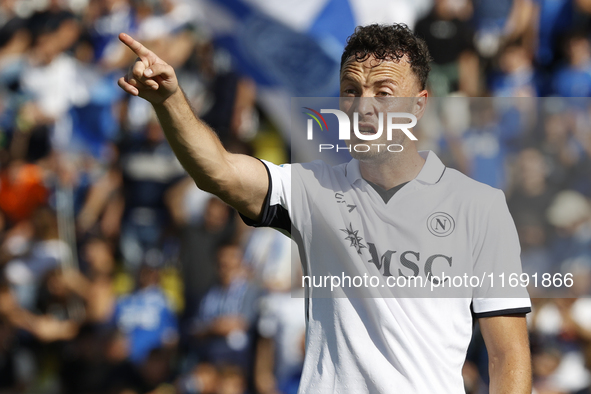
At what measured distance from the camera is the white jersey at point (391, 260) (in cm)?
202

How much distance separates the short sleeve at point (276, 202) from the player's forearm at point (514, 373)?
0.83 meters

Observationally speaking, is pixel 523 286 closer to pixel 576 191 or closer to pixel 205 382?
pixel 576 191

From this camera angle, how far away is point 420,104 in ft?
7.62

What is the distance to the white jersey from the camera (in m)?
2.02

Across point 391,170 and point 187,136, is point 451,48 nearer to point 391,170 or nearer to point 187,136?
point 391,170

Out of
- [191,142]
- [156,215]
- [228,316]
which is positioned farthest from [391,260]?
[156,215]

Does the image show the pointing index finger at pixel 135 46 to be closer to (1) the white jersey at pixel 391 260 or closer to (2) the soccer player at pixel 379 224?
(2) the soccer player at pixel 379 224

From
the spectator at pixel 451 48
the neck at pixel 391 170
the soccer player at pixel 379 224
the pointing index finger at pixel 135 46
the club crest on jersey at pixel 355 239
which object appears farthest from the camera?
the spectator at pixel 451 48

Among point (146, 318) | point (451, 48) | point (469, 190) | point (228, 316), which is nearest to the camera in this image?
point (469, 190)

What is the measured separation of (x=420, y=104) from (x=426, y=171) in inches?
9.6

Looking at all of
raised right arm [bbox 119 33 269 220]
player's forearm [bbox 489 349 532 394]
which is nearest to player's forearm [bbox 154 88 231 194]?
raised right arm [bbox 119 33 269 220]

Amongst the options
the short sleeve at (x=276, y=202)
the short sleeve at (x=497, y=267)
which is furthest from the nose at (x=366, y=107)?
the short sleeve at (x=497, y=267)

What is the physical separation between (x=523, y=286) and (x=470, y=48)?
4.39 m

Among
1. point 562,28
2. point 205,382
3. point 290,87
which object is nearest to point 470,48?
point 562,28
